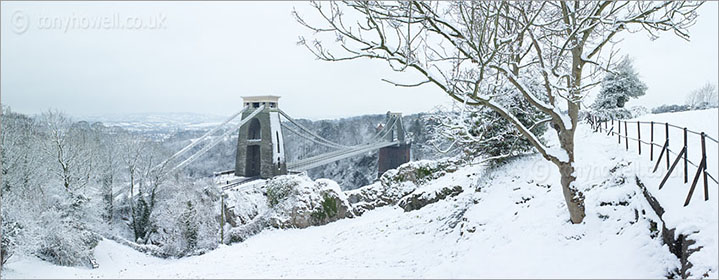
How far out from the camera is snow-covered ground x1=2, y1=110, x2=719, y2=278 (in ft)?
15.9

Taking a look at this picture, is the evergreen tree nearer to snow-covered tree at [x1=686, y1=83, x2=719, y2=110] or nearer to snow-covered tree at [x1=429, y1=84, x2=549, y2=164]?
snow-covered tree at [x1=429, y1=84, x2=549, y2=164]

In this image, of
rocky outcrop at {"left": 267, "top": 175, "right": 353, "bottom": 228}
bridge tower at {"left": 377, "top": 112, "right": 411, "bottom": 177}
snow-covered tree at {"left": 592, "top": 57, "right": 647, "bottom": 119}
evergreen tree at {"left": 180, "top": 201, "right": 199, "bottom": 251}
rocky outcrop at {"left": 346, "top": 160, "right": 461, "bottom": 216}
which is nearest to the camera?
rocky outcrop at {"left": 346, "top": 160, "right": 461, "bottom": 216}

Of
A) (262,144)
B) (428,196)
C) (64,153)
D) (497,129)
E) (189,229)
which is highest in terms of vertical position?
(497,129)

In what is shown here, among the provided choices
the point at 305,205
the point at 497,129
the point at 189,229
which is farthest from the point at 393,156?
the point at 497,129

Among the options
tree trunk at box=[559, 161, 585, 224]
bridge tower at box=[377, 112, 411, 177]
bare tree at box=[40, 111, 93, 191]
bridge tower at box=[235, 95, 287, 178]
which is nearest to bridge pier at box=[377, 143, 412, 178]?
bridge tower at box=[377, 112, 411, 177]

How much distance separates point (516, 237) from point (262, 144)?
2334cm

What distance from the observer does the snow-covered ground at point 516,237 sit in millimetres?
4836

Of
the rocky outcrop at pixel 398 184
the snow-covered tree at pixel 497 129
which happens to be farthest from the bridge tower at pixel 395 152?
the snow-covered tree at pixel 497 129

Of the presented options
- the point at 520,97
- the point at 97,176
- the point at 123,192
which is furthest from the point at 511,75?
the point at 123,192

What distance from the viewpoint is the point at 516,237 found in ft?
22.3

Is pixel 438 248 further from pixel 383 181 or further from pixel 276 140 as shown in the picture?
pixel 276 140

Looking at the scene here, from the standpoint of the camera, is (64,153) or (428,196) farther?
(64,153)

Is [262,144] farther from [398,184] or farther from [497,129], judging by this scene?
[497,129]

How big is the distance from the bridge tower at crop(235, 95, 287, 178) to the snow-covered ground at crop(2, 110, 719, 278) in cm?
1482
